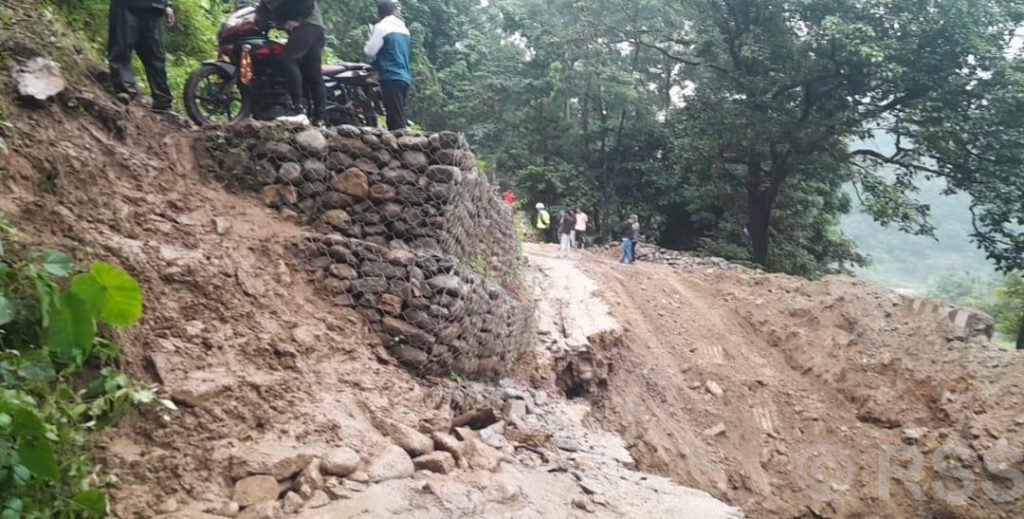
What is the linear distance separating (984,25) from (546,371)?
12.9 m

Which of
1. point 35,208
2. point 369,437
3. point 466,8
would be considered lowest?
point 369,437

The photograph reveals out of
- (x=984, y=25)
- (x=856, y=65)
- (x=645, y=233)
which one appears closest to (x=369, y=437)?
(x=856, y=65)

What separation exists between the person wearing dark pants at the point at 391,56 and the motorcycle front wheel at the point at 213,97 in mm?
1194

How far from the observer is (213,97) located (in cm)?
592

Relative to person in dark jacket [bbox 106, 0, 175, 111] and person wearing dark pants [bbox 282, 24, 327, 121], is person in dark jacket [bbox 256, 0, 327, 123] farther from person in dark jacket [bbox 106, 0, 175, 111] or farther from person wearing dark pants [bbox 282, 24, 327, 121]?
person in dark jacket [bbox 106, 0, 175, 111]

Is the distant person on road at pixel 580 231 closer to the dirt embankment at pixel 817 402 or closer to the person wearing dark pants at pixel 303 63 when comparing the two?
the dirt embankment at pixel 817 402

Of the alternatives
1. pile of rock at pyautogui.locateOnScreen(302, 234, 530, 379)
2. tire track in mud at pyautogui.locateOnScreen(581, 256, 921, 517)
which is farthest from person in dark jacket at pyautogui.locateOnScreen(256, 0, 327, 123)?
tire track in mud at pyautogui.locateOnScreen(581, 256, 921, 517)

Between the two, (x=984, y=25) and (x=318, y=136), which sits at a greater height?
(x=984, y=25)

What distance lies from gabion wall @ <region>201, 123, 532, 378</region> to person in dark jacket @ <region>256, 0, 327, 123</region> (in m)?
0.42

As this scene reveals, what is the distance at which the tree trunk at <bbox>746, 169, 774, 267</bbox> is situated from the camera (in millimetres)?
17875

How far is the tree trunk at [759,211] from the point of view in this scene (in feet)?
58.6

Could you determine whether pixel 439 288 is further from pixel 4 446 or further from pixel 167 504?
pixel 4 446

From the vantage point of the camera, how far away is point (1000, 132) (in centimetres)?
1381

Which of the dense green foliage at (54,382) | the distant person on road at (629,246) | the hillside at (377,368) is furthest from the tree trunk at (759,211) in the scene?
the dense green foliage at (54,382)
